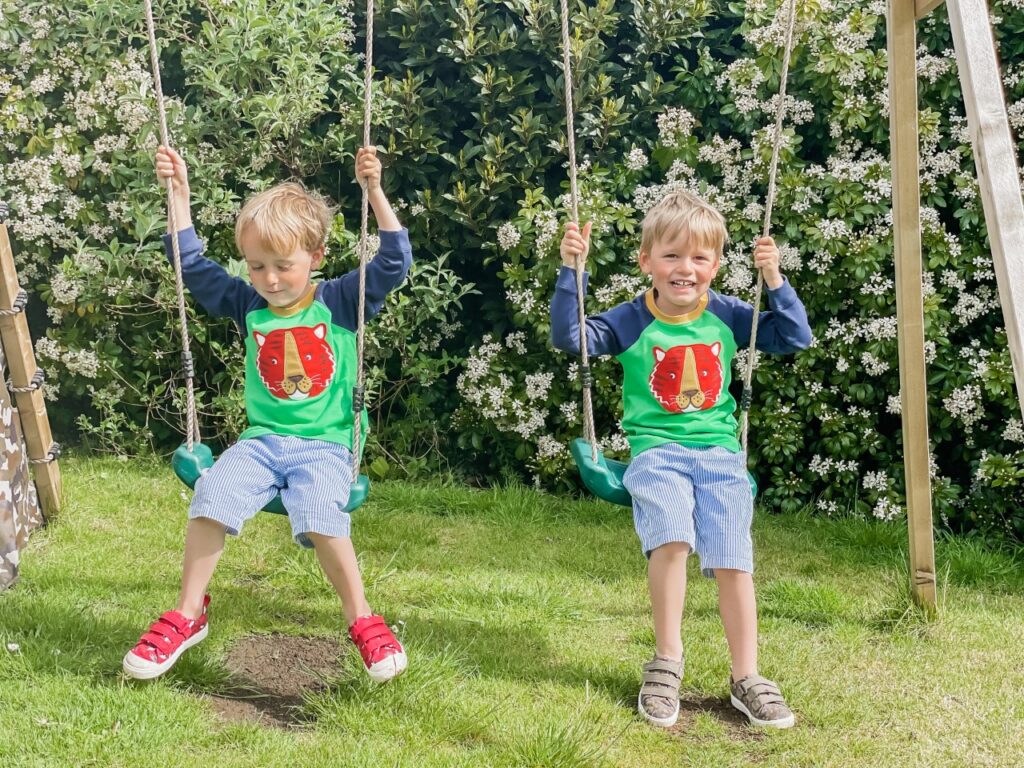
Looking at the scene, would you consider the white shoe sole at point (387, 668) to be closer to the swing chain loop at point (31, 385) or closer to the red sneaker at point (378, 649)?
the red sneaker at point (378, 649)

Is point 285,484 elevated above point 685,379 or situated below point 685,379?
below

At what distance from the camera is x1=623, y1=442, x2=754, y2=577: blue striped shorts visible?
10.2 ft

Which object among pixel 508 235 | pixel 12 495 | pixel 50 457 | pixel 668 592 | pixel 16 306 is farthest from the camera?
pixel 508 235

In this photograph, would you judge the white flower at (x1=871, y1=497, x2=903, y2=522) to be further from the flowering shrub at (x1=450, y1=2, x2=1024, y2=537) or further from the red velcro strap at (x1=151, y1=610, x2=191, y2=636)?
the red velcro strap at (x1=151, y1=610, x2=191, y2=636)

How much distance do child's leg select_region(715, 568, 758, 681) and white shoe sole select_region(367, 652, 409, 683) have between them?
0.89m

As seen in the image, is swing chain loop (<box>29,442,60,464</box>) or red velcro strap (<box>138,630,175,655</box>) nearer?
red velcro strap (<box>138,630,175,655</box>)

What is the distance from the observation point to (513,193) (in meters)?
5.52

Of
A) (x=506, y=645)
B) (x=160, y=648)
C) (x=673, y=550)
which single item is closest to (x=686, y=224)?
(x=673, y=550)

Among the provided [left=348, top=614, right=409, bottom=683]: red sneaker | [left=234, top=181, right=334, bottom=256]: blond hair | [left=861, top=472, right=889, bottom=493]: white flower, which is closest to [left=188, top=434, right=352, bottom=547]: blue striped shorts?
[left=348, top=614, right=409, bottom=683]: red sneaker

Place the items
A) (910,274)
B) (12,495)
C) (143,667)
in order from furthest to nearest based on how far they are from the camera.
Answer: (12,495), (910,274), (143,667)

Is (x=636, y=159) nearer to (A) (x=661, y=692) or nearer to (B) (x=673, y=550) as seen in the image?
(B) (x=673, y=550)

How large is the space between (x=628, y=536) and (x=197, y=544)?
2.16 metres

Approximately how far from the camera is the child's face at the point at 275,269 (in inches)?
A: 127

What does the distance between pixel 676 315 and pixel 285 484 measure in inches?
48.9
